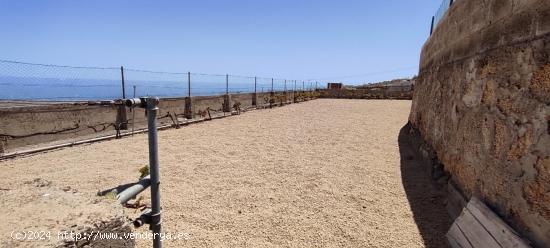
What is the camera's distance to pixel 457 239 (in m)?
3.11

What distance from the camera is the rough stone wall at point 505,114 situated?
2426mm

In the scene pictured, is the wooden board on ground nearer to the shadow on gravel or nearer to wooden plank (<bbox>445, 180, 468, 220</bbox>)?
the shadow on gravel

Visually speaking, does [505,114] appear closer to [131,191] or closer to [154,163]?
[154,163]

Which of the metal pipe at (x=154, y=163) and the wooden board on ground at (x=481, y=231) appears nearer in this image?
the metal pipe at (x=154, y=163)

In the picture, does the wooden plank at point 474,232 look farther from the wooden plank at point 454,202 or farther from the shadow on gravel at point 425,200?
the wooden plank at point 454,202

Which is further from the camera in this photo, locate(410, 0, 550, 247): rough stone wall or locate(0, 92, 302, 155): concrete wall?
locate(0, 92, 302, 155): concrete wall

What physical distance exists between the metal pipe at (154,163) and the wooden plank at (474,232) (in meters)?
2.61

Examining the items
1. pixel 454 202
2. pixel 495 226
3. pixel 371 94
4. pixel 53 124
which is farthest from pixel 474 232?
pixel 371 94

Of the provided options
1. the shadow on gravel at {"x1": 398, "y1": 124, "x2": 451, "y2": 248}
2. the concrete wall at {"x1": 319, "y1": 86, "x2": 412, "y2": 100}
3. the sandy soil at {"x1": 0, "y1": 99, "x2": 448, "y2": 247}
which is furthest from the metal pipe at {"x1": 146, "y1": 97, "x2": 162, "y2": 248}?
the concrete wall at {"x1": 319, "y1": 86, "x2": 412, "y2": 100}

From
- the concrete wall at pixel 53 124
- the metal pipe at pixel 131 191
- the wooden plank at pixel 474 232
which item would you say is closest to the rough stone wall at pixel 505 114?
the wooden plank at pixel 474 232

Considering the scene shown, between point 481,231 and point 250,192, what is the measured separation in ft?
9.50

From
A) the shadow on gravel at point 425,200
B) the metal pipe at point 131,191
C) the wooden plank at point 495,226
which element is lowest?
the shadow on gravel at point 425,200

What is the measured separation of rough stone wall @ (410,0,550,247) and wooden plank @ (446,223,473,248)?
39 centimetres

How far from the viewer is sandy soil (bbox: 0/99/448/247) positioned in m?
2.13
